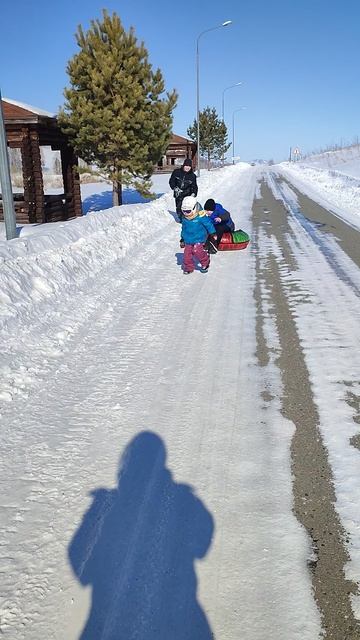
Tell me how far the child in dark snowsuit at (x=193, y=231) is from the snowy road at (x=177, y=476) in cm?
213

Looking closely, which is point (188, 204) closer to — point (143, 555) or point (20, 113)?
point (143, 555)

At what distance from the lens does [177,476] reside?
2.96 meters

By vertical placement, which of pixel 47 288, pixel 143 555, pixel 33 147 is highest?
pixel 33 147

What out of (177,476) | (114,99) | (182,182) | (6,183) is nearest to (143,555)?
(177,476)

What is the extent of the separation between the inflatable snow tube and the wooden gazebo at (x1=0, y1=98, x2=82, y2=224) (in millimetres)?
8636

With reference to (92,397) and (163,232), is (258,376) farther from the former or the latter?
(163,232)

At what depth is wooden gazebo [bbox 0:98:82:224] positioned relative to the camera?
1520 centimetres

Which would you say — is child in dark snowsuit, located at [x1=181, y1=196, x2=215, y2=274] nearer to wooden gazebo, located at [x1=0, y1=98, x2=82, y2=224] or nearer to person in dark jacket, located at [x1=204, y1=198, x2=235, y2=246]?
person in dark jacket, located at [x1=204, y1=198, x2=235, y2=246]

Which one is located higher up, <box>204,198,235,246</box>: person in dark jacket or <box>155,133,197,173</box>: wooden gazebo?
<box>155,133,197,173</box>: wooden gazebo

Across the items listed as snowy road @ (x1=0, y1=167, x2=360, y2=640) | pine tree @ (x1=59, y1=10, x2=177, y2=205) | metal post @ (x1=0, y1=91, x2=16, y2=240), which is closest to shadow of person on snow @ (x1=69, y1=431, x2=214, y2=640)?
snowy road @ (x1=0, y1=167, x2=360, y2=640)

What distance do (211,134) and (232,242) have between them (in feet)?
157

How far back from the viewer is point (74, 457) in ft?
10.3

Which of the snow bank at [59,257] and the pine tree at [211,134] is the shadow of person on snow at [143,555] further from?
the pine tree at [211,134]

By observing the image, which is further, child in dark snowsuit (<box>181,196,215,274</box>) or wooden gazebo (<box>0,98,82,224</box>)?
wooden gazebo (<box>0,98,82,224</box>)
